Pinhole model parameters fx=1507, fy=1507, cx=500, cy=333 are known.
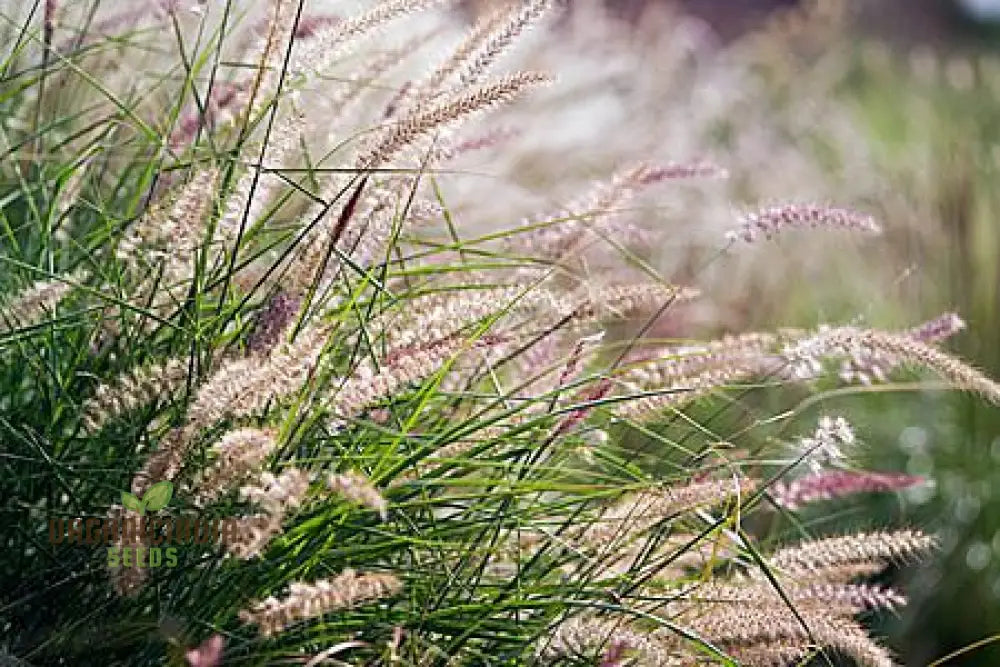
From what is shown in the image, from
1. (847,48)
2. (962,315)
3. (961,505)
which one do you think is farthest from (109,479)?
(847,48)

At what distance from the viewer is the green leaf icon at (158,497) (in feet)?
5.47

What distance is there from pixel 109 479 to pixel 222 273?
32 centimetres

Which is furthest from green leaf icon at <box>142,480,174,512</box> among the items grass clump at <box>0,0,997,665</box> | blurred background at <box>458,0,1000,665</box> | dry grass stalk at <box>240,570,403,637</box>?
blurred background at <box>458,0,1000,665</box>

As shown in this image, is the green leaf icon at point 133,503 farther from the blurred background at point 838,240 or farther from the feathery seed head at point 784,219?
the blurred background at point 838,240

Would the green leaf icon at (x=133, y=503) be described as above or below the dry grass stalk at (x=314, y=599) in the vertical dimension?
above

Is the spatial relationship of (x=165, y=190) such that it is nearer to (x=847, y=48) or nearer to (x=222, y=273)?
(x=222, y=273)

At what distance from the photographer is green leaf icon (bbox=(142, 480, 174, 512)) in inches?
65.6

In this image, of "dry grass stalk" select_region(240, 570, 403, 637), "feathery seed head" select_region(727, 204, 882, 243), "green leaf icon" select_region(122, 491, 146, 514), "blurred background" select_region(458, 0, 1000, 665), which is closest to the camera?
"dry grass stalk" select_region(240, 570, 403, 637)

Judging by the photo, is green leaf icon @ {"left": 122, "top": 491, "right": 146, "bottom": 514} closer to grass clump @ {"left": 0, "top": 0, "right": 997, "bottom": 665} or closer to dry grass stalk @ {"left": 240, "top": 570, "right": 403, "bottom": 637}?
grass clump @ {"left": 0, "top": 0, "right": 997, "bottom": 665}

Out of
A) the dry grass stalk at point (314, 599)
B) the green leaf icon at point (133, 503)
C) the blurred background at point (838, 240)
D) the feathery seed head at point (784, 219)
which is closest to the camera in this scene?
the dry grass stalk at point (314, 599)

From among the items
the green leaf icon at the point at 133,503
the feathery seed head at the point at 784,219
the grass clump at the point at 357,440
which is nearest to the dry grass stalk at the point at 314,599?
the grass clump at the point at 357,440

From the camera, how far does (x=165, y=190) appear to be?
2.16 metres

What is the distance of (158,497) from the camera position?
1.69 meters

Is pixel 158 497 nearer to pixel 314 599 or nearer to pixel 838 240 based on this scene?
pixel 314 599
